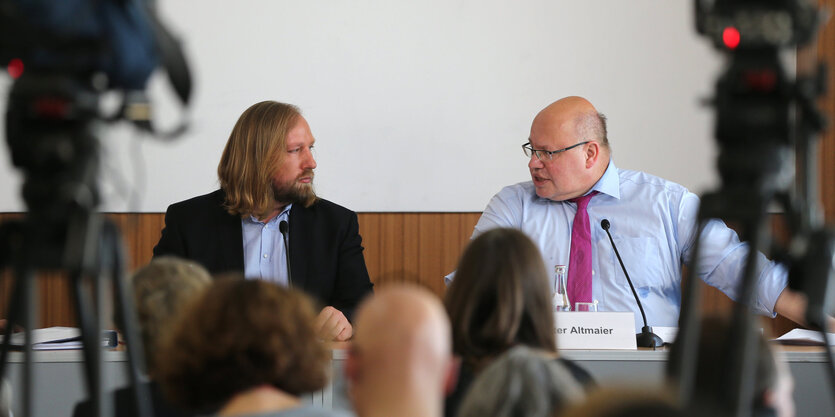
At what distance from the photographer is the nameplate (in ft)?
9.52

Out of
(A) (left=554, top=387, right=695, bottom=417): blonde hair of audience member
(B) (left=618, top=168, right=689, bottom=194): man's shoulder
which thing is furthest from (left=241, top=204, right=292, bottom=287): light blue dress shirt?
(A) (left=554, top=387, right=695, bottom=417): blonde hair of audience member

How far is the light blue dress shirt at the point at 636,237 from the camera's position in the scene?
353 cm

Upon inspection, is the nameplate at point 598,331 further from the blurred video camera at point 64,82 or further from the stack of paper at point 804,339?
the blurred video camera at point 64,82

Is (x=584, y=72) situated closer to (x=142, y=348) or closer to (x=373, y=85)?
(x=373, y=85)

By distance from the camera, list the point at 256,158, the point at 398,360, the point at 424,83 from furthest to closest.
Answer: the point at 424,83
the point at 256,158
the point at 398,360

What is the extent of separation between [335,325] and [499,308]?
5.20 ft

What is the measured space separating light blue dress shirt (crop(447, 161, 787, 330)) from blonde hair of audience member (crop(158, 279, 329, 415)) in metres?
2.34

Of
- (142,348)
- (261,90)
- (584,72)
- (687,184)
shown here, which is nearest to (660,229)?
(687,184)

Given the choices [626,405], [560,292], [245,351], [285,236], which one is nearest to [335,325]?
[285,236]

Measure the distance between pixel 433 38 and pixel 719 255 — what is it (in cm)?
175

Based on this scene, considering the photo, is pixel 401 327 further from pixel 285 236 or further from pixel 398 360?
pixel 285 236

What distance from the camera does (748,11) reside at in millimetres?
1229

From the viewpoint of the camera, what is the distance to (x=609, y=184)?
12.3 feet

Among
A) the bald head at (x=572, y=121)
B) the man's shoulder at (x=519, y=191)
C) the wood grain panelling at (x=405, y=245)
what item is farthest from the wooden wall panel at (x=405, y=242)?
the bald head at (x=572, y=121)
